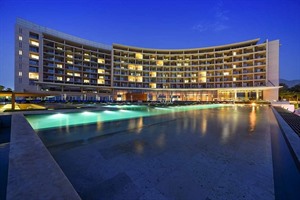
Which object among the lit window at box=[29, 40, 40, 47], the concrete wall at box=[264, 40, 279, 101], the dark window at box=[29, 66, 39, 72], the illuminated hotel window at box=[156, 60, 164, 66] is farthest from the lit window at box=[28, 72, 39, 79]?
the concrete wall at box=[264, 40, 279, 101]

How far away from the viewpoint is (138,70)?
5966cm

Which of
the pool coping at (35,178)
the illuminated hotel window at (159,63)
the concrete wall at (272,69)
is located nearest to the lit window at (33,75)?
the illuminated hotel window at (159,63)

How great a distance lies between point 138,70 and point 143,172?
58320mm

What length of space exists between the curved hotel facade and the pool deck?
37554 mm

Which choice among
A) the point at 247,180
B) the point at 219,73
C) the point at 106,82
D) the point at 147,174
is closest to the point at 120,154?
the point at 147,174

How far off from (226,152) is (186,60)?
60.6 m

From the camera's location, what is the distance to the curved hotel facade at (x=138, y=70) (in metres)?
42.2

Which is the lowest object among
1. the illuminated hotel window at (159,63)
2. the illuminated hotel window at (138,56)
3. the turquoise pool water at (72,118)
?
the turquoise pool water at (72,118)

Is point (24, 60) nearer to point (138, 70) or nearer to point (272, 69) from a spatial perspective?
point (138, 70)

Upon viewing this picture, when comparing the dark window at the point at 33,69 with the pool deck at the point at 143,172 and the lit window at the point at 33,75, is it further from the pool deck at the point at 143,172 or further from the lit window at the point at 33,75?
the pool deck at the point at 143,172

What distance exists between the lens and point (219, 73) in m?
56.2

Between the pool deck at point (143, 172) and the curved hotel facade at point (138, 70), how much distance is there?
37554mm

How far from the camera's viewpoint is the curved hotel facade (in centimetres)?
4216

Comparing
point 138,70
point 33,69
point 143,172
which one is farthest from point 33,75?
point 143,172
